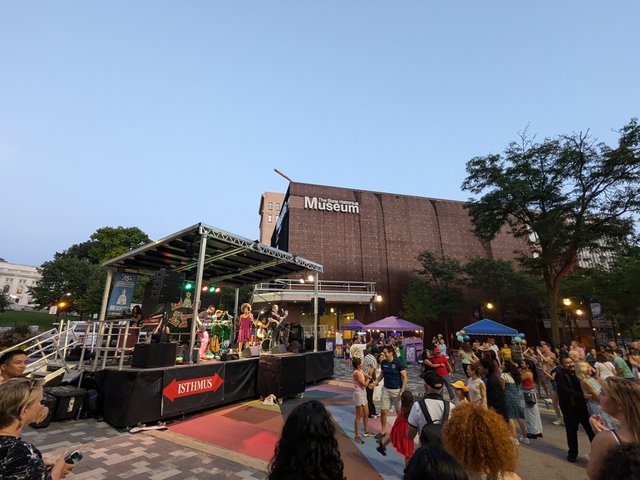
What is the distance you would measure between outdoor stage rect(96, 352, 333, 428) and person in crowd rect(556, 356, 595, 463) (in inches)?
288

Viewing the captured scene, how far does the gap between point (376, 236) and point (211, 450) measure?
31767 mm

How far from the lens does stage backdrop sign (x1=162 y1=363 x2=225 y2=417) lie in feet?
24.7

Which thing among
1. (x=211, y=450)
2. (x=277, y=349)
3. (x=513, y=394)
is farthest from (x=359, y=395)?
(x=277, y=349)

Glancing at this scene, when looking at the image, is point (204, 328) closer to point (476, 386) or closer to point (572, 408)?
point (476, 386)

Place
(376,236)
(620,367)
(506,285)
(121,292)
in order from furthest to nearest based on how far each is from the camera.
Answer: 1. (376,236)
2. (506,285)
3. (121,292)
4. (620,367)

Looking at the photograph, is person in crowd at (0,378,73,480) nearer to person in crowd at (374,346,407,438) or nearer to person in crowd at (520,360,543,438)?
person in crowd at (374,346,407,438)

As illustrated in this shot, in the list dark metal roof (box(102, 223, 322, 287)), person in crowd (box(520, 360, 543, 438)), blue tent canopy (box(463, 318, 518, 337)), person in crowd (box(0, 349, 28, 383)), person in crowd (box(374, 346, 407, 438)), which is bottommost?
person in crowd (box(520, 360, 543, 438))

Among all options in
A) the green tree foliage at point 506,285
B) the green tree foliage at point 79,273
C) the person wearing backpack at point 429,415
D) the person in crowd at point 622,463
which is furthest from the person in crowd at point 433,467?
the green tree foliage at point 79,273

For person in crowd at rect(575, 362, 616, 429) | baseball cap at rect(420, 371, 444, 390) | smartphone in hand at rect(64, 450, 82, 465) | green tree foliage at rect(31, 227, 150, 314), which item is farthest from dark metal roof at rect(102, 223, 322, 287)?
green tree foliage at rect(31, 227, 150, 314)

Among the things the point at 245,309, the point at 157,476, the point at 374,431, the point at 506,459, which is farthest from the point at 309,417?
the point at 245,309

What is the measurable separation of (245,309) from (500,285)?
27.5 meters

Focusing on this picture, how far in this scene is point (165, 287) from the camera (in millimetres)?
8555

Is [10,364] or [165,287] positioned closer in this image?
[10,364]

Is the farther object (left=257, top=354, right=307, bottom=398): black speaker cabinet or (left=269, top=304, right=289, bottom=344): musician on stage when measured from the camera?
(left=269, top=304, right=289, bottom=344): musician on stage
